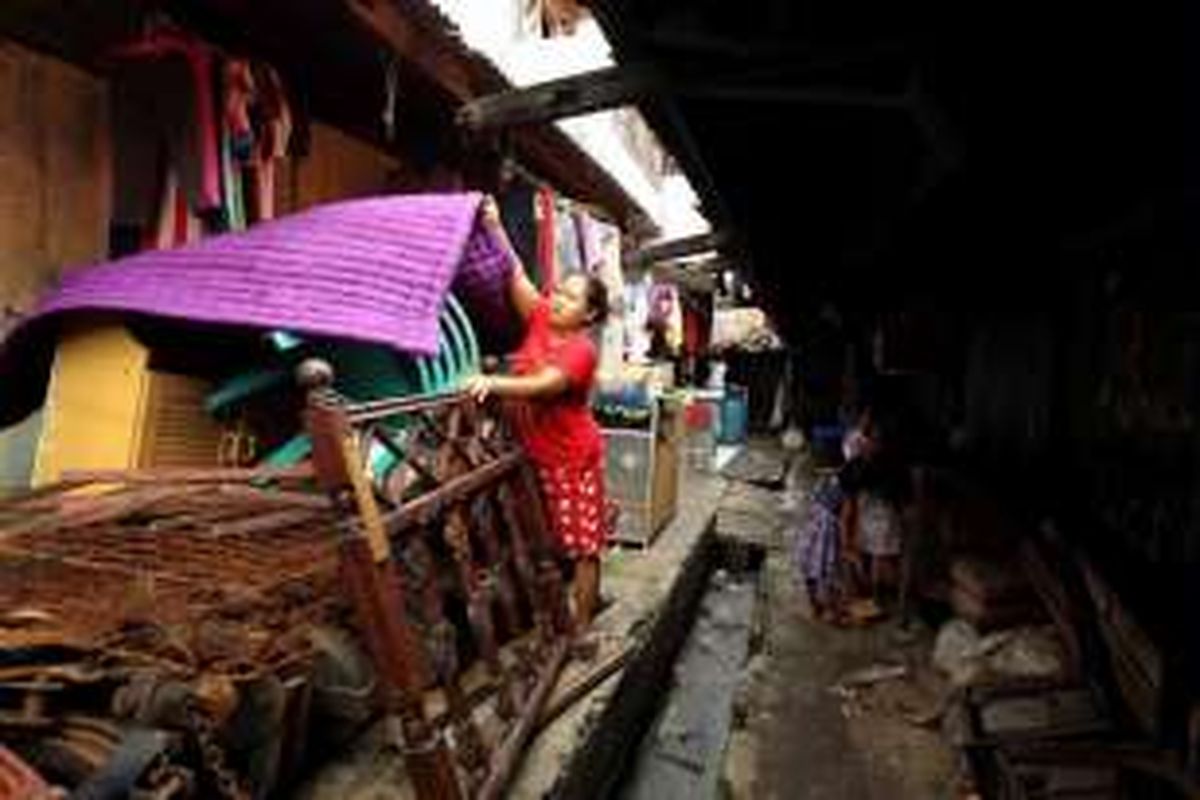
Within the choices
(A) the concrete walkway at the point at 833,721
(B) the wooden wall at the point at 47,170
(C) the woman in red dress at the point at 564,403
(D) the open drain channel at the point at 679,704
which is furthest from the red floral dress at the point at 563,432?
(B) the wooden wall at the point at 47,170

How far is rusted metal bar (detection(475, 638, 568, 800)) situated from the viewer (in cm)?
382

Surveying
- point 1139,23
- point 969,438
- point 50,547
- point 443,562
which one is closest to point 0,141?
point 50,547

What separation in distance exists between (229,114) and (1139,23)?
13.5 ft

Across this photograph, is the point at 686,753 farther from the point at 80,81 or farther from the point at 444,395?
the point at 80,81

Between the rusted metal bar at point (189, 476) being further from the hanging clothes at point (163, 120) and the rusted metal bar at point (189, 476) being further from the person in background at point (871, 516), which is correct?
the person in background at point (871, 516)

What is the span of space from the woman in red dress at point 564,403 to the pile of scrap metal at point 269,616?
2.11ft

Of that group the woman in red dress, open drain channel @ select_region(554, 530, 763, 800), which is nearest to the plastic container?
open drain channel @ select_region(554, 530, 763, 800)

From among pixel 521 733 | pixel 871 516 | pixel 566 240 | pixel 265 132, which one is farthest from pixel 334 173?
pixel 871 516

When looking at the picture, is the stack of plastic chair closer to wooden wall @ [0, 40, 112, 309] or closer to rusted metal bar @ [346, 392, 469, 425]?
rusted metal bar @ [346, 392, 469, 425]

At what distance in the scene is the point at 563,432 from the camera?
5.73 meters

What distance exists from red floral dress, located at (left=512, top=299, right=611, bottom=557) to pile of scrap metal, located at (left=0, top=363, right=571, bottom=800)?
2.20ft

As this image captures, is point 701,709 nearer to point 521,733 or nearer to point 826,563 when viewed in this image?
point 826,563

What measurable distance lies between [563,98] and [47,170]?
2543 mm

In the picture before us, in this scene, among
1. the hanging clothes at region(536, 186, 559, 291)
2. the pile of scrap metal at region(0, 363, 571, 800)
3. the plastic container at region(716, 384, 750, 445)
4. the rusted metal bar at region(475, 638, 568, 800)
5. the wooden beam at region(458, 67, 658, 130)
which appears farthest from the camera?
the plastic container at region(716, 384, 750, 445)
